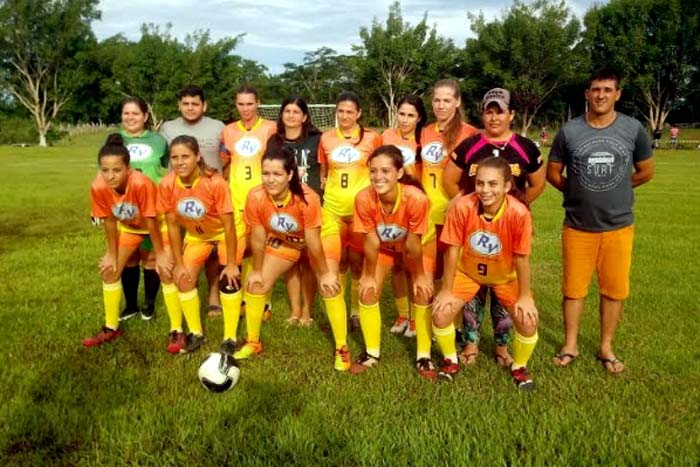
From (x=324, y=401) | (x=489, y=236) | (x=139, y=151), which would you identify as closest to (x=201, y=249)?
(x=139, y=151)

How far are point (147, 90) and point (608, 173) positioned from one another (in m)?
47.6

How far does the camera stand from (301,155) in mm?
5574

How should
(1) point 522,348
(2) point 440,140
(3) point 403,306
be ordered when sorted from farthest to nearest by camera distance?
(3) point 403,306
(2) point 440,140
(1) point 522,348

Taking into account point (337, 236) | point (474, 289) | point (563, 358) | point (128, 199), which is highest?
point (128, 199)

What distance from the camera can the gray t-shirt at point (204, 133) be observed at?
5.83 m

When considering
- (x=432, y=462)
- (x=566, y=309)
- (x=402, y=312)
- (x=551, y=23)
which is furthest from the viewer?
(x=551, y=23)

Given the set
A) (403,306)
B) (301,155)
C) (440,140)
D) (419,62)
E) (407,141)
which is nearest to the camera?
(440,140)

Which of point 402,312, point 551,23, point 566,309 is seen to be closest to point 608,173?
point 566,309

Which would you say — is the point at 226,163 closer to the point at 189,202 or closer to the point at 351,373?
the point at 189,202

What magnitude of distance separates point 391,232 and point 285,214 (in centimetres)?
86

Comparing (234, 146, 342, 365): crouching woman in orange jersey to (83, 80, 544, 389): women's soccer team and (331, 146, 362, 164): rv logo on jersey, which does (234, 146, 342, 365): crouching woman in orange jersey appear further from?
(331, 146, 362, 164): rv logo on jersey

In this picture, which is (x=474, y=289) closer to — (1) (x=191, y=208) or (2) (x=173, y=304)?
(1) (x=191, y=208)

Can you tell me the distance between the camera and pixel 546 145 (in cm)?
3950

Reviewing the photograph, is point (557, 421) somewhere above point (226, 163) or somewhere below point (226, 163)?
below
